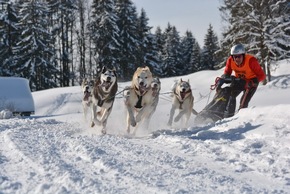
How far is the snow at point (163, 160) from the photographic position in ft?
10.7

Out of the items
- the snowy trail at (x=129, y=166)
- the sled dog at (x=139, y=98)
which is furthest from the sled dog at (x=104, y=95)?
the snowy trail at (x=129, y=166)

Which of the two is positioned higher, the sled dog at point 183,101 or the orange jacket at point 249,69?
the orange jacket at point 249,69

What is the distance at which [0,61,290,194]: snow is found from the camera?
3.28 m

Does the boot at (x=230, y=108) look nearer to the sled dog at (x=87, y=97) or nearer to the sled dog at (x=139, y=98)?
the sled dog at (x=139, y=98)

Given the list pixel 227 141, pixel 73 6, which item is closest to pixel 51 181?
pixel 227 141

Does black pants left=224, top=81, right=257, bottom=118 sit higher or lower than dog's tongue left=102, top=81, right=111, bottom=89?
lower

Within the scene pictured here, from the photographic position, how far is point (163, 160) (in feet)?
13.8

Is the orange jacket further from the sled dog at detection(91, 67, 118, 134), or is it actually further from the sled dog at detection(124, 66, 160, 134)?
the sled dog at detection(91, 67, 118, 134)

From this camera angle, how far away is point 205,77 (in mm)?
23625

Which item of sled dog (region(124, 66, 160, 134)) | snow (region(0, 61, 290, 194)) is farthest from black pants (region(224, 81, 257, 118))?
sled dog (region(124, 66, 160, 134))

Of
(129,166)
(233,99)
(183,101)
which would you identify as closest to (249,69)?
(233,99)

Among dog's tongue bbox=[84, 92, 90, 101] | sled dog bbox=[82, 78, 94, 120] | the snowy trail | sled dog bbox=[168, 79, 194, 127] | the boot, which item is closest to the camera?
the snowy trail

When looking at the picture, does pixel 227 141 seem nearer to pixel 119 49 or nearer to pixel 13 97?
pixel 13 97

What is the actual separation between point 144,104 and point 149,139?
59.9 inches
